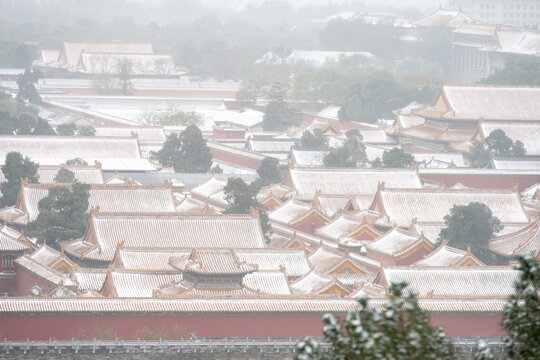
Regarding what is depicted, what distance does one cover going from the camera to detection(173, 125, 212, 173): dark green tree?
149 feet

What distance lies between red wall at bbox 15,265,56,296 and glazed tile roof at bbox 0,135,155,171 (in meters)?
15.6

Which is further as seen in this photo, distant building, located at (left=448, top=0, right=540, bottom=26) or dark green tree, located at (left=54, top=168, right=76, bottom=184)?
distant building, located at (left=448, top=0, right=540, bottom=26)

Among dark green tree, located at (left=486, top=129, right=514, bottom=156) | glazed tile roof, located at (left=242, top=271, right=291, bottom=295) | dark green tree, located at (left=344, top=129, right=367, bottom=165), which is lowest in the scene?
glazed tile roof, located at (left=242, top=271, right=291, bottom=295)

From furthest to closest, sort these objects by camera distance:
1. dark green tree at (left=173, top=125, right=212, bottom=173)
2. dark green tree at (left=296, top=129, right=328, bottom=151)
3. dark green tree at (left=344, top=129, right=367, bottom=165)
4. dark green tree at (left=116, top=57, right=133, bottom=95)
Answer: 1. dark green tree at (left=116, top=57, right=133, bottom=95)
2. dark green tree at (left=296, top=129, right=328, bottom=151)
3. dark green tree at (left=344, top=129, right=367, bottom=165)
4. dark green tree at (left=173, top=125, right=212, bottom=173)

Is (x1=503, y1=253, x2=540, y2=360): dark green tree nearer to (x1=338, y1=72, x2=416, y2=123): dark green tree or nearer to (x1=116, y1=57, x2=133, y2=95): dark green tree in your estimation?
(x1=338, y1=72, x2=416, y2=123): dark green tree

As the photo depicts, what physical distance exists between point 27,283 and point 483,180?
66.9 feet

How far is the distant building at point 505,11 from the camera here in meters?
113

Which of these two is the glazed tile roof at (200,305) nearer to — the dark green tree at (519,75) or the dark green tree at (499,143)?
the dark green tree at (499,143)

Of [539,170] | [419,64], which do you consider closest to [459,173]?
[539,170]

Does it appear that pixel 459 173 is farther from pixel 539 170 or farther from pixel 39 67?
pixel 39 67

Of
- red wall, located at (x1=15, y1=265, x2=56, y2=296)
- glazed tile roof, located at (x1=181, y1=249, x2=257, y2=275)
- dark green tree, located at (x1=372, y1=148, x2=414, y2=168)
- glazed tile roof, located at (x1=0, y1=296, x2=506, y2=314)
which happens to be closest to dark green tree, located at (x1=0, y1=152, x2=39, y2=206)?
red wall, located at (x1=15, y1=265, x2=56, y2=296)

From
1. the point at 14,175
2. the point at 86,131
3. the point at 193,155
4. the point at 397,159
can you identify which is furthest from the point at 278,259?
the point at 86,131

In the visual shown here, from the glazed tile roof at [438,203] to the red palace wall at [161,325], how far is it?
13.2 meters

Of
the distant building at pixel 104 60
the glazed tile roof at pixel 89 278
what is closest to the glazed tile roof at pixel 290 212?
the glazed tile roof at pixel 89 278
